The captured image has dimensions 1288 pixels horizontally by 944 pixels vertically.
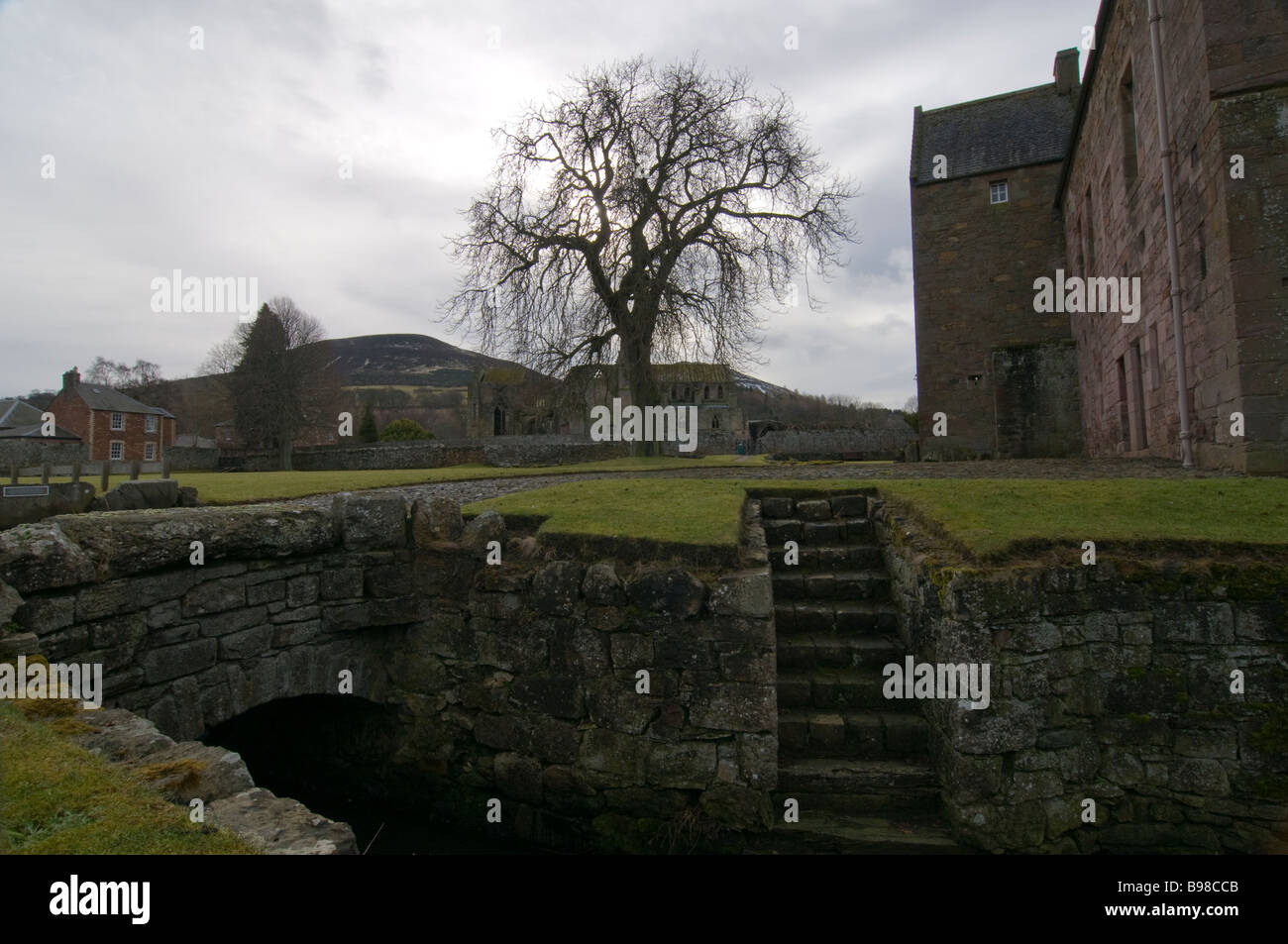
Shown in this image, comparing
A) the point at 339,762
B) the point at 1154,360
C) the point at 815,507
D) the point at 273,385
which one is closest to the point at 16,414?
the point at 273,385

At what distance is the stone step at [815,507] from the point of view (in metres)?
8.30

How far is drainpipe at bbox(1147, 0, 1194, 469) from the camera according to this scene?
417 inches

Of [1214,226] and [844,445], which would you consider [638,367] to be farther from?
[1214,226]

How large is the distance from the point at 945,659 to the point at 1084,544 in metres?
1.60

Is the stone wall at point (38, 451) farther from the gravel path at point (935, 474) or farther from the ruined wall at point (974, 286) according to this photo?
the ruined wall at point (974, 286)

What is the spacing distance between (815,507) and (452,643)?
15.0ft

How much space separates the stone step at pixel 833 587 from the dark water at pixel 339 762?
12.4 feet

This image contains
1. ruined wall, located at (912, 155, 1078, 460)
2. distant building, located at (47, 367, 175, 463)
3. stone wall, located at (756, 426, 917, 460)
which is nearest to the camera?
ruined wall, located at (912, 155, 1078, 460)

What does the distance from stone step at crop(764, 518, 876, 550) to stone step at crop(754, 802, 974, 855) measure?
3.20m

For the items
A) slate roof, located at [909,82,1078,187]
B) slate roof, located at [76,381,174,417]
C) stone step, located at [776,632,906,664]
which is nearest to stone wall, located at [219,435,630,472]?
slate roof, located at [909,82,1078,187]

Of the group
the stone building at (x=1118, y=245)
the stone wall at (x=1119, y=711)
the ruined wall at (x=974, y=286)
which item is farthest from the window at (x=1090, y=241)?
the stone wall at (x=1119, y=711)

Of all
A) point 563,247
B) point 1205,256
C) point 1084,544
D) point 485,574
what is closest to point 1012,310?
point 1205,256

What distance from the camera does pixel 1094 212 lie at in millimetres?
17328

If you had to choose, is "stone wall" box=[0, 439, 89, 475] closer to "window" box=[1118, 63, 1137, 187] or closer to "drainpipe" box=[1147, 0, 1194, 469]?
"drainpipe" box=[1147, 0, 1194, 469]
